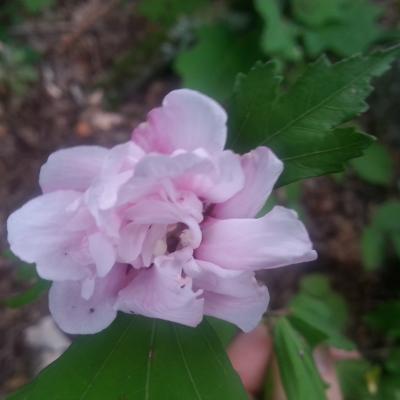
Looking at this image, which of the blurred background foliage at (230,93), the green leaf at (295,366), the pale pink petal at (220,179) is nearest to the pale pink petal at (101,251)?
the pale pink petal at (220,179)

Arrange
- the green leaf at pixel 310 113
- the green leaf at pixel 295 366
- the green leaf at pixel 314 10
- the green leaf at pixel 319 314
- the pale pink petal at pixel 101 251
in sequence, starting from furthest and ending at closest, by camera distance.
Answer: the green leaf at pixel 314 10, the green leaf at pixel 319 314, the green leaf at pixel 295 366, the green leaf at pixel 310 113, the pale pink petal at pixel 101 251

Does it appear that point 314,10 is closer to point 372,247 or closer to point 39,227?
point 372,247

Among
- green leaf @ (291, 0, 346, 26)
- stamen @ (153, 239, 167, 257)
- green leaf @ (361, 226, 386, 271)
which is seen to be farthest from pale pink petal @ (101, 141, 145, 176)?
green leaf @ (361, 226, 386, 271)

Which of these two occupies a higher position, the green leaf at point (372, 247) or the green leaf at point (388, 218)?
the green leaf at point (388, 218)

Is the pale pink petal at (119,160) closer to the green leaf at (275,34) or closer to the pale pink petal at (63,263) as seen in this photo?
the pale pink petal at (63,263)

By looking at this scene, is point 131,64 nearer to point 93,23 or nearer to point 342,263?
point 93,23

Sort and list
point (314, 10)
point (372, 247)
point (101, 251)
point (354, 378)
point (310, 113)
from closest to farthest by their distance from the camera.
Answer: point (101, 251) → point (310, 113) → point (354, 378) → point (314, 10) → point (372, 247)

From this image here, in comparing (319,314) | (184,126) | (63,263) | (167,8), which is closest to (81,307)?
(63,263)
